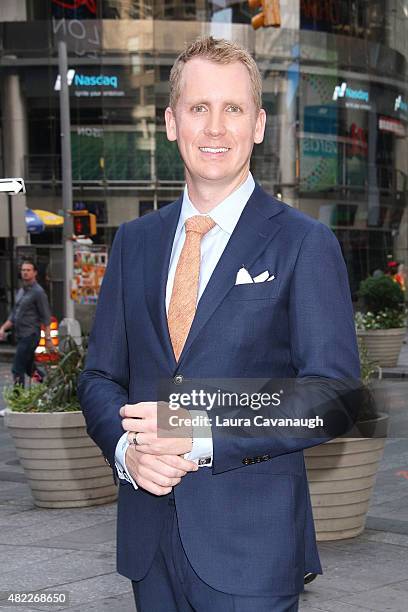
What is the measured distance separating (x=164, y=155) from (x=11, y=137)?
524 centimetres

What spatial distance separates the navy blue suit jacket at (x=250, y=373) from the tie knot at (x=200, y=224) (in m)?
0.08

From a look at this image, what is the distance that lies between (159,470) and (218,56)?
1.03 meters

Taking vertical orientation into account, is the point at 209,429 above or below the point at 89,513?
above

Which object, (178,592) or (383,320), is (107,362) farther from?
(383,320)

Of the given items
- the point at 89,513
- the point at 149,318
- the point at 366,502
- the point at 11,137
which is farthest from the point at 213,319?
the point at 11,137

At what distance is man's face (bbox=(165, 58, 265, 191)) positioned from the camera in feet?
8.82

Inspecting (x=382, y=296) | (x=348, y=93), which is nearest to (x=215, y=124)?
(x=382, y=296)

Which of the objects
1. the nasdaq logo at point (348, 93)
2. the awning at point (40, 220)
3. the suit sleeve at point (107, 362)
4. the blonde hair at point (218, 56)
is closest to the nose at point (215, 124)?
the blonde hair at point (218, 56)

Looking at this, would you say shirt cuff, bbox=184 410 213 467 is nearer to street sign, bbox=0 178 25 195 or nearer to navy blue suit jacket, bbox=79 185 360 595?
navy blue suit jacket, bbox=79 185 360 595

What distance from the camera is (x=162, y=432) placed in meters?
2.44

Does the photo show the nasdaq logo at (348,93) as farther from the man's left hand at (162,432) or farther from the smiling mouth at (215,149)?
the man's left hand at (162,432)

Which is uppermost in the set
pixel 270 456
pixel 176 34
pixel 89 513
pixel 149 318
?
pixel 176 34

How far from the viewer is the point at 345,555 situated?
6645 mm

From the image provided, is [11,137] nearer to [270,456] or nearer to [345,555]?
[345,555]
